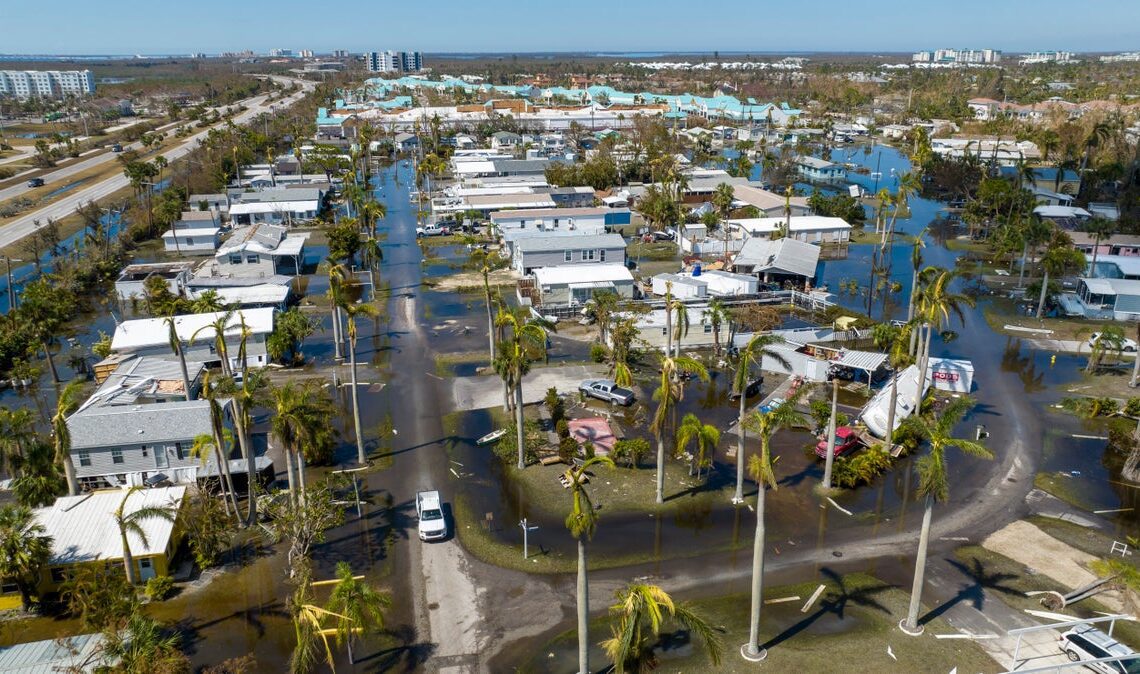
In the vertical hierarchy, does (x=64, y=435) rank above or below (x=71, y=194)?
below

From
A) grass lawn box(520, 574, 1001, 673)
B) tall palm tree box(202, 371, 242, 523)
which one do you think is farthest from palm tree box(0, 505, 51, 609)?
grass lawn box(520, 574, 1001, 673)

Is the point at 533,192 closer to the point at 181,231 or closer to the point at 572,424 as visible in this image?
the point at 181,231

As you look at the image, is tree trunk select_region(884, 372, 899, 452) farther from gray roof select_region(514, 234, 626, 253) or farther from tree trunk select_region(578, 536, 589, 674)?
gray roof select_region(514, 234, 626, 253)

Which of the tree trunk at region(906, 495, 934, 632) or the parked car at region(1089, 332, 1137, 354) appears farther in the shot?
the parked car at region(1089, 332, 1137, 354)

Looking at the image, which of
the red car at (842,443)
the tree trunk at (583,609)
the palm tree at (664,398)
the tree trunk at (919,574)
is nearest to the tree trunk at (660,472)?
the palm tree at (664,398)

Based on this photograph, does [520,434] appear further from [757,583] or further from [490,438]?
[757,583]

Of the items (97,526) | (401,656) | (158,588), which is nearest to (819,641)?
(401,656)

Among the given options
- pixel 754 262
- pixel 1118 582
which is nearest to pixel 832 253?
pixel 754 262
